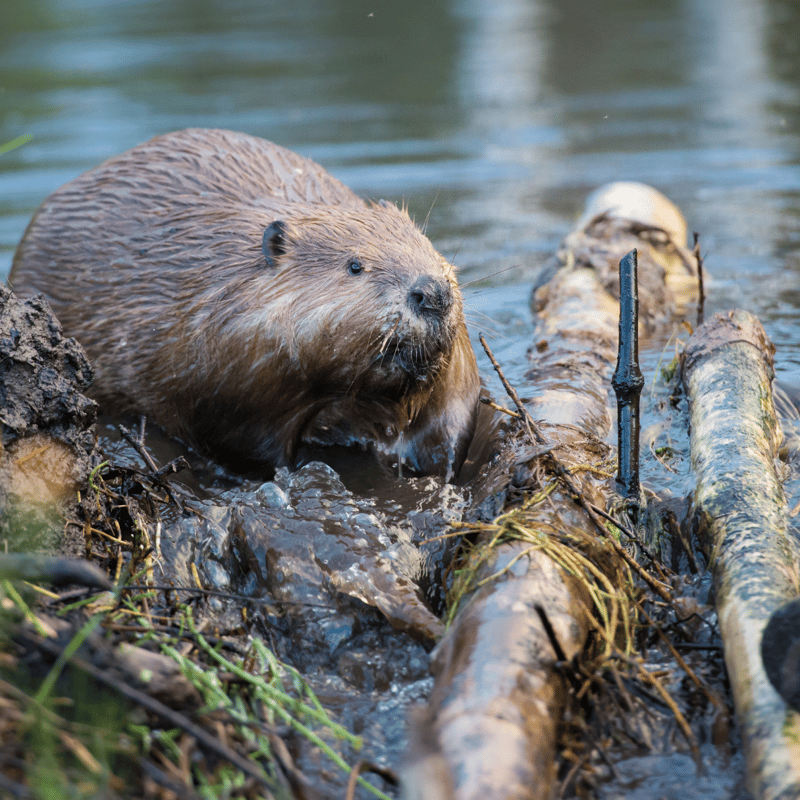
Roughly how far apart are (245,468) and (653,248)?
2638mm

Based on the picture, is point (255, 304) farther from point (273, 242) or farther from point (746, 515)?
point (746, 515)

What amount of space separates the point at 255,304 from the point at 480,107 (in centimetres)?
718

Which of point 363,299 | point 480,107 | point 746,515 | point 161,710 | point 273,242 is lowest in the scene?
point 480,107

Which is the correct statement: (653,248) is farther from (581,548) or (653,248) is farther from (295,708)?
(295,708)

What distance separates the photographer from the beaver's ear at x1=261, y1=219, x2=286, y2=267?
3105mm

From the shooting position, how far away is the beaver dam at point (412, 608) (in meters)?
1.63

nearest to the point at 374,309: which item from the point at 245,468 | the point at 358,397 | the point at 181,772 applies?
the point at 358,397

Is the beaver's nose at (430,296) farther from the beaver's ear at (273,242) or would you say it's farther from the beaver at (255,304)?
the beaver's ear at (273,242)

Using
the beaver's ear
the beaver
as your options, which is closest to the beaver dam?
the beaver

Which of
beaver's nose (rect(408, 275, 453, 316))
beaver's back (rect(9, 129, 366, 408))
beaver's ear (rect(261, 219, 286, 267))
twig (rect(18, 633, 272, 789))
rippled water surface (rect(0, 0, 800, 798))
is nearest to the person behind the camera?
twig (rect(18, 633, 272, 789))

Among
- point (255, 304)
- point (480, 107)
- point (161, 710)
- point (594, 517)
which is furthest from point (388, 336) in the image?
point (480, 107)

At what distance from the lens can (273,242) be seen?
3123 millimetres

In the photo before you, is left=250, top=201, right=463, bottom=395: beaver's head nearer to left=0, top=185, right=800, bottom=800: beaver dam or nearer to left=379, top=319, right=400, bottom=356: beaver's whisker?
left=379, top=319, right=400, bottom=356: beaver's whisker

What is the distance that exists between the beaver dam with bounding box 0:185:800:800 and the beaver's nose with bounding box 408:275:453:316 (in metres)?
0.42
